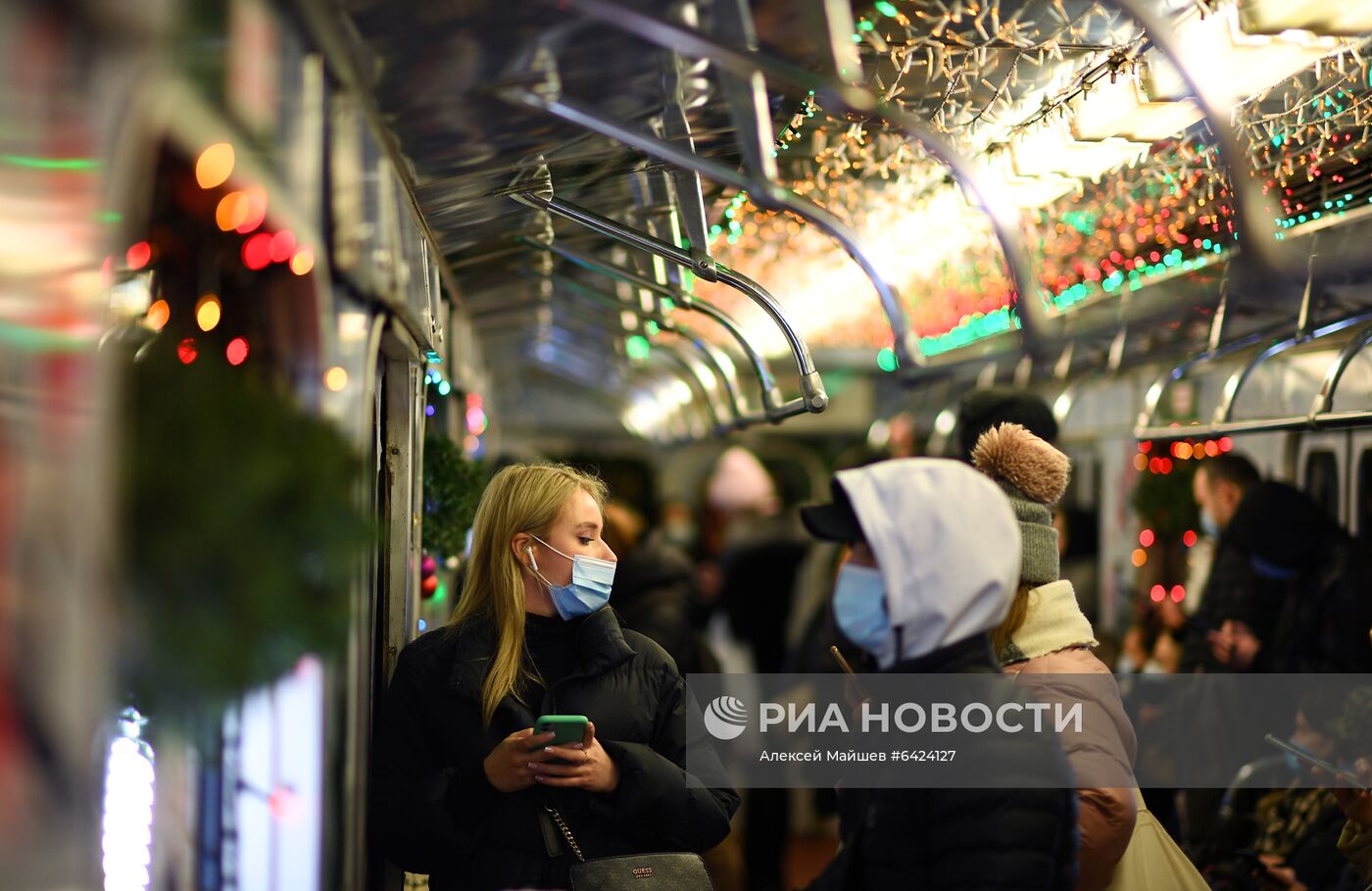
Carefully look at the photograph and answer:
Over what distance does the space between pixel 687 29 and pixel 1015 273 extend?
2.80 feet

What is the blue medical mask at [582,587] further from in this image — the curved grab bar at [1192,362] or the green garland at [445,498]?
the curved grab bar at [1192,362]

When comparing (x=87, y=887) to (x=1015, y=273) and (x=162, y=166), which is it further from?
(x=1015, y=273)

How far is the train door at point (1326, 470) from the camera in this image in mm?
4980

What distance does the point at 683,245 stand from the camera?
412 centimetres

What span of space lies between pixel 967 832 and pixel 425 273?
6.00 ft

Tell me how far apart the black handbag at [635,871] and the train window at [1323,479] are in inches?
135

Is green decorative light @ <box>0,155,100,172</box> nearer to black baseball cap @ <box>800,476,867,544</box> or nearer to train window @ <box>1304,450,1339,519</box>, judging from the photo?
black baseball cap @ <box>800,476,867,544</box>

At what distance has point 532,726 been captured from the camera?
2.75 metres

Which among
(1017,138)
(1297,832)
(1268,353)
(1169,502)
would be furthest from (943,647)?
(1169,502)

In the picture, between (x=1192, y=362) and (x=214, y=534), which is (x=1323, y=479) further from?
(x=214, y=534)

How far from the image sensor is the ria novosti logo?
3244mm

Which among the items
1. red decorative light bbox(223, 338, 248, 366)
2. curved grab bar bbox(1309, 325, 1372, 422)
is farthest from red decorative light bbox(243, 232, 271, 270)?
curved grab bar bbox(1309, 325, 1372, 422)

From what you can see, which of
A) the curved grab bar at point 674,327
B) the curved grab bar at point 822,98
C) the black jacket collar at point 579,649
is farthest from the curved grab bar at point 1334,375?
the black jacket collar at point 579,649

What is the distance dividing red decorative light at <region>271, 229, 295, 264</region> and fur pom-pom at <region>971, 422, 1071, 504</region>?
1776 mm
